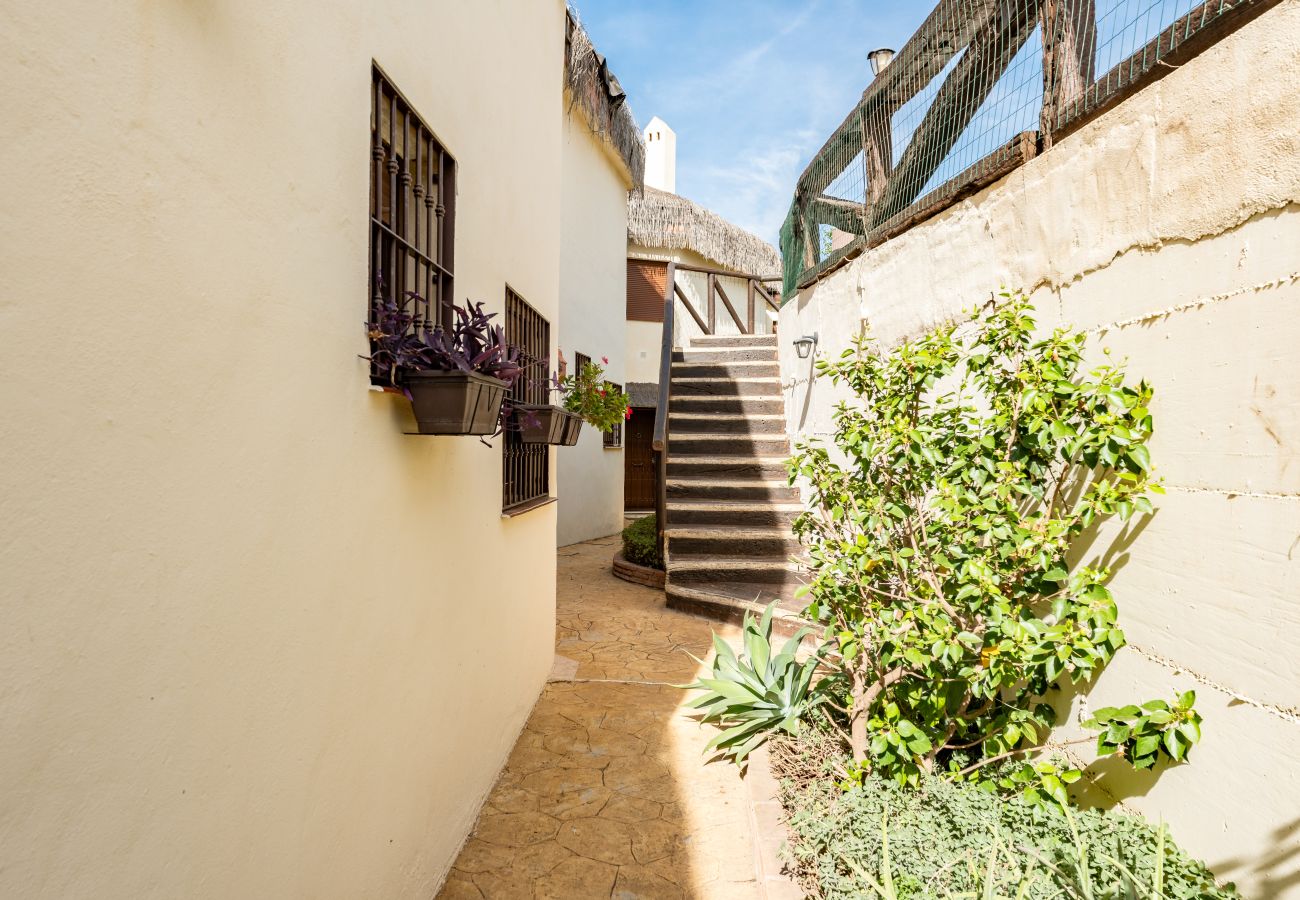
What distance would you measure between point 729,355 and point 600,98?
401 centimetres

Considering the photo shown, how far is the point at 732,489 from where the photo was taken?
6.86 metres

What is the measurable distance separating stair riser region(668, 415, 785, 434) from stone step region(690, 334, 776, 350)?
1.48 m

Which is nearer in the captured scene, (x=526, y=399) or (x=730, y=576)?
(x=526, y=399)

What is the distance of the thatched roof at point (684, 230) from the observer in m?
13.1

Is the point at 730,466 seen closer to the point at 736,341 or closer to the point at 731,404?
the point at 731,404

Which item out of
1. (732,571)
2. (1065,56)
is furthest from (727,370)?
(1065,56)

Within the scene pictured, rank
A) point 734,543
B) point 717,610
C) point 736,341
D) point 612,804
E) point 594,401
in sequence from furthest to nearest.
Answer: point 736,341 → point 734,543 → point 717,610 → point 594,401 → point 612,804

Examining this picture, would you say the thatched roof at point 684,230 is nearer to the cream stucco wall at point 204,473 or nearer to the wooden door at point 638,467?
Result: the wooden door at point 638,467

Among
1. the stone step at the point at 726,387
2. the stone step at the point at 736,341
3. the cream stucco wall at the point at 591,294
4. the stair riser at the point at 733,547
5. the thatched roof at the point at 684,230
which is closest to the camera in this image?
the stair riser at the point at 733,547

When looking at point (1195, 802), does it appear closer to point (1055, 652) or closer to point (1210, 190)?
point (1055, 652)

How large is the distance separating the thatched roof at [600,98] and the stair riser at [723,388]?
12.7 ft

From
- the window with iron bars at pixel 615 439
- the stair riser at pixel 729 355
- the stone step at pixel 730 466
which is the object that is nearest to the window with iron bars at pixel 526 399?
the stone step at pixel 730 466

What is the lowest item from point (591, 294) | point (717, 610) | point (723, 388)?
point (717, 610)

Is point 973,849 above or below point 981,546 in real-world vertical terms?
below
